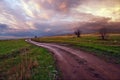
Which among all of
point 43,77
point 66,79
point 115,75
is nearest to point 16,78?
point 43,77

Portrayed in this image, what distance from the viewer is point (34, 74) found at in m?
16.8

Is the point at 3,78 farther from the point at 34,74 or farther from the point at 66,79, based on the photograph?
the point at 66,79

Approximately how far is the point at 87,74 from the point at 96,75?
822 mm

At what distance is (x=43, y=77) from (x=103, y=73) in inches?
208

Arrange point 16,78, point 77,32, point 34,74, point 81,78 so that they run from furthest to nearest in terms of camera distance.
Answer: point 77,32
point 34,74
point 16,78
point 81,78

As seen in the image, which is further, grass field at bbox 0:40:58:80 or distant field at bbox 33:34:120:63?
distant field at bbox 33:34:120:63

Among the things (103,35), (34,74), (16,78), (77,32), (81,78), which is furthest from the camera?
(77,32)

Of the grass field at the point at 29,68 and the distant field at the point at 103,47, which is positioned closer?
the grass field at the point at 29,68

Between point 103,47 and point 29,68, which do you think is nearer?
point 29,68

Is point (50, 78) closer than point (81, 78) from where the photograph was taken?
No

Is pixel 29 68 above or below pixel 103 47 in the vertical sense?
below

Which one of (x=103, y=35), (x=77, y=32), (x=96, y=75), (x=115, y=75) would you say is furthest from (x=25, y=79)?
(x=77, y=32)

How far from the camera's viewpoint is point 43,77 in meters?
15.4

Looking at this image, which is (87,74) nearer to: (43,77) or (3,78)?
(43,77)
